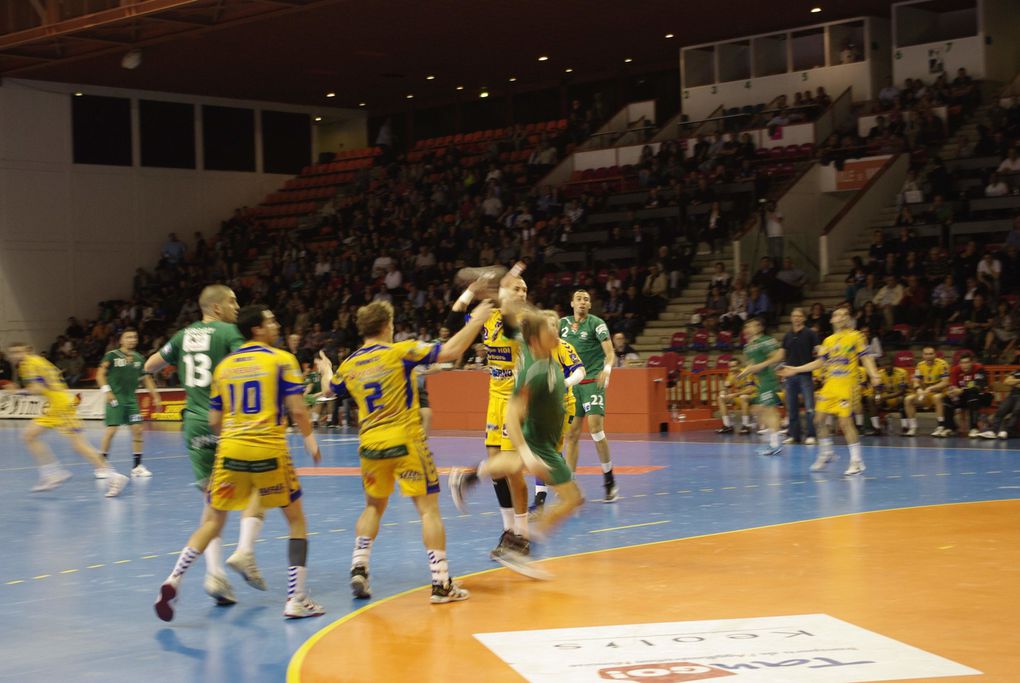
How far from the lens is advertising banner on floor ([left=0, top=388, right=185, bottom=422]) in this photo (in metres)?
28.7

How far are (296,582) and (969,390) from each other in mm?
14295

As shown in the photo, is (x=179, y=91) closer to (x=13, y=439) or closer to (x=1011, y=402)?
(x=13, y=439)

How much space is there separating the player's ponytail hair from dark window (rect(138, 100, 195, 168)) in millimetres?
34167

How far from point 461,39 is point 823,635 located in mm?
27969

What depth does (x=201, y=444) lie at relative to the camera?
862 cm

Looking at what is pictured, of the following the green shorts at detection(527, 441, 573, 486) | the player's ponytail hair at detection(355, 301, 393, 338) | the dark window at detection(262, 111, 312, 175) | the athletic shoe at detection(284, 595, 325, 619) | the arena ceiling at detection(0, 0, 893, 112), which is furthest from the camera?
the dark window at detection(262, 111, 312, 175)

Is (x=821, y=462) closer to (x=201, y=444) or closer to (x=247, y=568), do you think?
(x=201, y=444)

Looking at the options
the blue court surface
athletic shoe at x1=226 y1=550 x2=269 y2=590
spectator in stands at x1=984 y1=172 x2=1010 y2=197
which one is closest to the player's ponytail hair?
athletic shoe at x1=226 y1=550 x2=269 y2=590

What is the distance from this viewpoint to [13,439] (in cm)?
2419

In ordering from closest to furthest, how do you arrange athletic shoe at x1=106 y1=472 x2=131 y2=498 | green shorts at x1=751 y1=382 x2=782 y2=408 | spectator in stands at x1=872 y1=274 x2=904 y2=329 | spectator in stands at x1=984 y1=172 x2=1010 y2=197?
athletic shoe at x1=106 y1=472 x2=131 y2=498 < green shorts at x1=751 y1=382 x2=782 y2=408 < spectator in stands at x1=872 y1=274 x2=904 y2=329 < spectator in stands at x1=984 y1=172 x2=1010 y2=197

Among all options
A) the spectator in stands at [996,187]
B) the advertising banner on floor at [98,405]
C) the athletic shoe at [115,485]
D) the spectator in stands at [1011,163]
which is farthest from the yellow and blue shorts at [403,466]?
the advertising banner on floor at [98,405]

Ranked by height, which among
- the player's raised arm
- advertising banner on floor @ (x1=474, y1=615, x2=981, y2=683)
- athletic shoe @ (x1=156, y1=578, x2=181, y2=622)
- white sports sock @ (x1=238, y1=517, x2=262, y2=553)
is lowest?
advertising banner on floor @ (x1=474, y1=615, x2=981, y2=683)

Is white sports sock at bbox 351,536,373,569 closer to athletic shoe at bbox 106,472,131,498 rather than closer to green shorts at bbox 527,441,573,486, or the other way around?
green shorts at bbox 527,441,573,486

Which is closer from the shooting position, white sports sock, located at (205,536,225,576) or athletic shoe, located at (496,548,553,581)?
white sports sock, located at (205,536,225,576)
